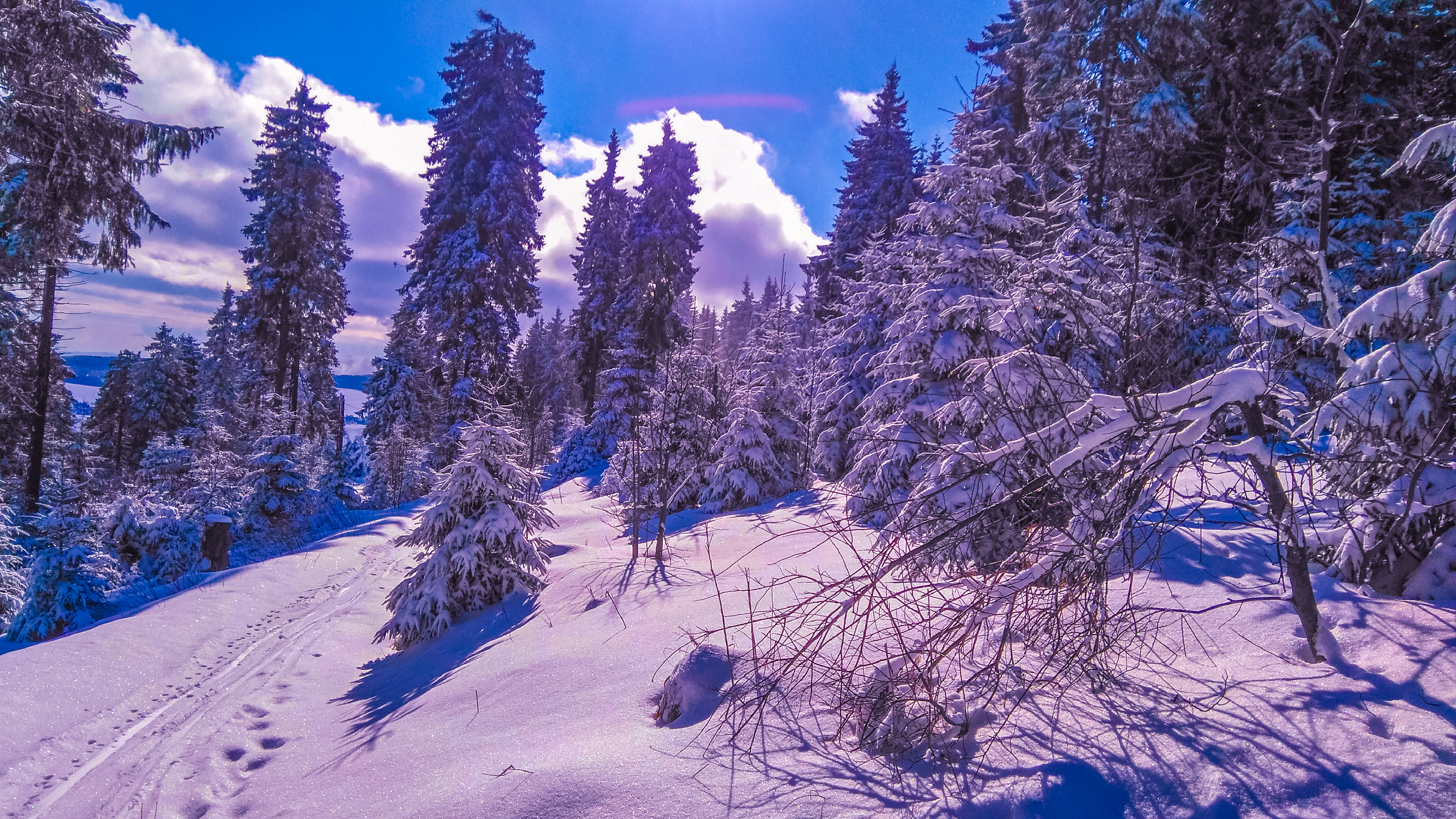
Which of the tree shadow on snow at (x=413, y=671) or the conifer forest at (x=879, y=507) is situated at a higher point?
the conifer forest at (x=879, y=507)

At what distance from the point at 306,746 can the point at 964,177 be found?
10.7 m

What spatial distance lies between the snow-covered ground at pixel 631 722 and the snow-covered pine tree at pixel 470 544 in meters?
0.34

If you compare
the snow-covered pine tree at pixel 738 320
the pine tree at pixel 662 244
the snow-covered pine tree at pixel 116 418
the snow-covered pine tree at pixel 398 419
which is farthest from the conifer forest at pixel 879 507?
the snow-covered pine tree at pixel 738 320

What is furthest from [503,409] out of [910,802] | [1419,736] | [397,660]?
[1419,736]

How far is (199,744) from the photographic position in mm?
5422

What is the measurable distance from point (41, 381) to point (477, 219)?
10.1 meters

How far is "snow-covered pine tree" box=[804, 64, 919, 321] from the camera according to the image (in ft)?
80.1

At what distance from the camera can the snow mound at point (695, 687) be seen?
391 centimetres

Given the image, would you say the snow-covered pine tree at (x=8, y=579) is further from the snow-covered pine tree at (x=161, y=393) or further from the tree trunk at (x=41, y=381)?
the snow-covered pine tree at (x=161, y=393)

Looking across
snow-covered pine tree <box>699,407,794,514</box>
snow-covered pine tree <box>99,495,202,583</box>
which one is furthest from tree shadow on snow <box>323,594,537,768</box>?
snow-covered pine tree <box>99,495,202,583</box>

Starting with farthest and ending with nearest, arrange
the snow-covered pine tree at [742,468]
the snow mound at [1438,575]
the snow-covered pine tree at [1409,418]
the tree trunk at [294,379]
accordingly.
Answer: the tree trunk at [294,379]
the snow-covered pine tree at [742,468]
the snow mound at [1438,575]
the snow-covered pine tree at [1409,418]

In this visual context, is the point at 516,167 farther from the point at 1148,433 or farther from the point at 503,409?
the point at 1148,433

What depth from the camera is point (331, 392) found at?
30172 millimetres

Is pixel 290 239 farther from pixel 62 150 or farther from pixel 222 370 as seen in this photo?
pixel 222 370
